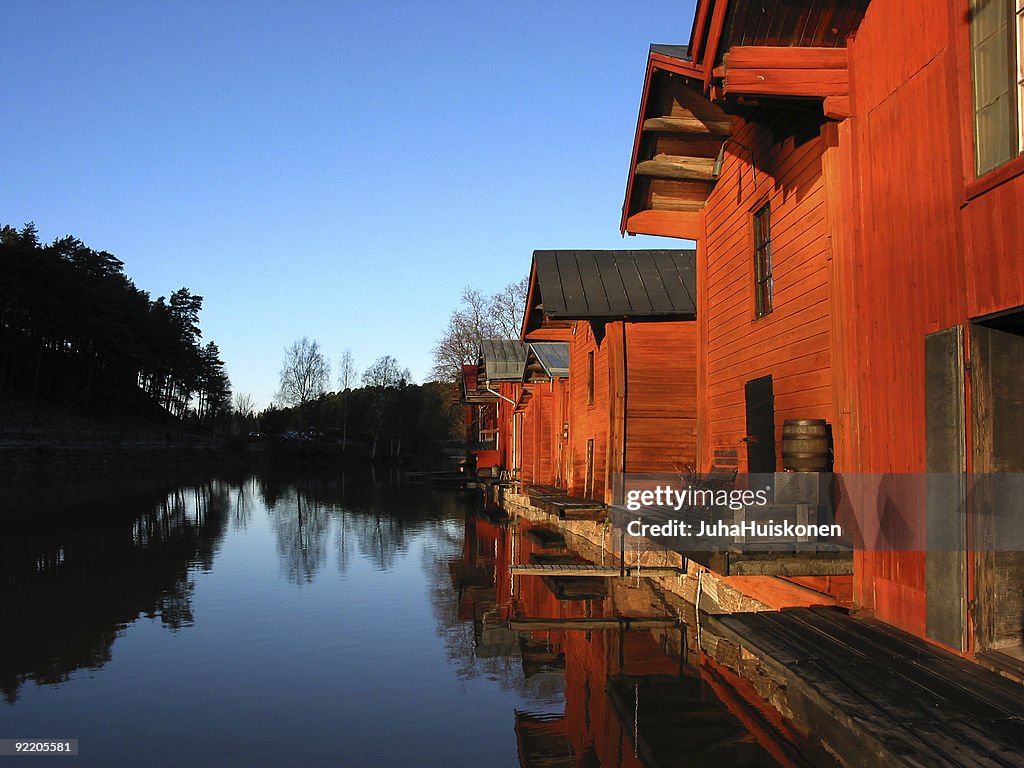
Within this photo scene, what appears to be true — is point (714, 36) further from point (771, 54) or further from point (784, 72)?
point (784, 72)

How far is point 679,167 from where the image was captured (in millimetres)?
13945

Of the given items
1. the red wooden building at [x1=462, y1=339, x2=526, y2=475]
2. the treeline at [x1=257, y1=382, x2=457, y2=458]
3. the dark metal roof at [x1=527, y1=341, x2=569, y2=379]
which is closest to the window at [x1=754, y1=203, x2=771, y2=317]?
the dark metal roof at [x1=527, y1=341, x2=569, y2=379]

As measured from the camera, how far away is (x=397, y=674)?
33.0ft

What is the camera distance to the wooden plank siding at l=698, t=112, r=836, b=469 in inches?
382

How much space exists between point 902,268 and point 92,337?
69.2 m

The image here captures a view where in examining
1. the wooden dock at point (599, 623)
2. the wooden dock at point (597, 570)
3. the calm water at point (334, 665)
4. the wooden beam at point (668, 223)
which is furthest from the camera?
the wooden beam at point (668, 223)

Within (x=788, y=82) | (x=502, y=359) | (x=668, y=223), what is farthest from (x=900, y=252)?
(x=502, y=359)

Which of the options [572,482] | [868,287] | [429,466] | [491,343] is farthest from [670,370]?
[429,466]

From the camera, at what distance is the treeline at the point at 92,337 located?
6091 cm

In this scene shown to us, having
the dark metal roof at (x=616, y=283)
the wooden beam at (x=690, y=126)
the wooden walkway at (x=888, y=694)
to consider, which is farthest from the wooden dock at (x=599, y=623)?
the dark metal roof at (x=616, y=283)

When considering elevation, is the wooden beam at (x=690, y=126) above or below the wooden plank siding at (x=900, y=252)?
above

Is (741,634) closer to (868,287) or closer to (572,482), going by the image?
(868,287)

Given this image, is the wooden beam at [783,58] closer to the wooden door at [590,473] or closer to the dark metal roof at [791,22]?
the dark metal roof at [791,22]

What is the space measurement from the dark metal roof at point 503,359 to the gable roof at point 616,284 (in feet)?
58.4
